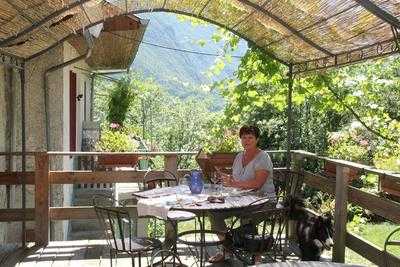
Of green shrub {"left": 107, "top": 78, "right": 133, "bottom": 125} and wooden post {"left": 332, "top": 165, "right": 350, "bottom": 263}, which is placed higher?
green shrub {"left": 107, "top": 78, "right": 133, "bottom": 125}

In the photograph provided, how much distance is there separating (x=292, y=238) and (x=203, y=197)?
1989 millimetres

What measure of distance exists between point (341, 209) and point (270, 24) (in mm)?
1882

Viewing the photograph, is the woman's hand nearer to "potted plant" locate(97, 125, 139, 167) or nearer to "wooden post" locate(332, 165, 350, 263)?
"wooden post" locate(332, 165, 350, 263)

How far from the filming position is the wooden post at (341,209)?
14.9 feet

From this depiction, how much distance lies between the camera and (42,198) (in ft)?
17.7

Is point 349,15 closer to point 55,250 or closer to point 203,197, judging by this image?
point 203,197

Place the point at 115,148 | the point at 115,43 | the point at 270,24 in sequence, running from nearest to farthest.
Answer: the point at 270,24, the point at 115,148, the point at 115,43

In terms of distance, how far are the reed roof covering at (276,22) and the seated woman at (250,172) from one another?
1082 mm

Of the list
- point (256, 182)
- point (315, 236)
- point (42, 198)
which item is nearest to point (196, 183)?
point (256, 182)

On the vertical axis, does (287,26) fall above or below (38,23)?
above

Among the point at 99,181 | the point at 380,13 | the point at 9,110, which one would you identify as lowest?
the point at 99,181

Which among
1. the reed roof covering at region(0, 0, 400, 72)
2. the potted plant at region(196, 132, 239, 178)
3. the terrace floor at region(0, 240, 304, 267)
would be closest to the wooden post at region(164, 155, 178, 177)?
the potted plant at region(196, 132, 239, 178)

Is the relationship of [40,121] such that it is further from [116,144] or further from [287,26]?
[287,26]

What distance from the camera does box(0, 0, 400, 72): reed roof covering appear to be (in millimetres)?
3992
